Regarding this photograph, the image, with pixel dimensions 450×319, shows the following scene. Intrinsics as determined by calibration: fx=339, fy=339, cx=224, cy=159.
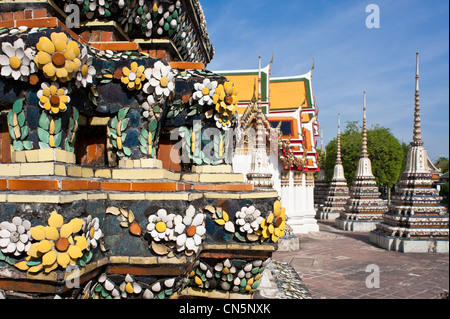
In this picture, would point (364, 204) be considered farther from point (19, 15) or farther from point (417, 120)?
point (19, 15)

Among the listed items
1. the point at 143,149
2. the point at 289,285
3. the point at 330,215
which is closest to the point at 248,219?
the point at 143,149

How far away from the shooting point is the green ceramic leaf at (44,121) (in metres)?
2.13

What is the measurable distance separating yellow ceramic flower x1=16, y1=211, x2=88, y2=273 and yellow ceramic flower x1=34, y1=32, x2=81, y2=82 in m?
0.84

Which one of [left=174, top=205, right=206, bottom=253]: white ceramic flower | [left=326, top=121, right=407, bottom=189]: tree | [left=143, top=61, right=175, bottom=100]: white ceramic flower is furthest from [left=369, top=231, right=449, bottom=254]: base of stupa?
[left=326, top=121, right=407, bottom=189]: tree

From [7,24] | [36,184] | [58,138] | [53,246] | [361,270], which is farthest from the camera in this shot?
[361,270]

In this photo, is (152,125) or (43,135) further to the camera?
(152,125)

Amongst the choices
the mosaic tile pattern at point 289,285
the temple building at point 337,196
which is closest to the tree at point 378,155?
the temple building at point 337,196

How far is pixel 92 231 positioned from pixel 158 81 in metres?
1.19

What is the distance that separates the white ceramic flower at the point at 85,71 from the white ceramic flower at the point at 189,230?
3.61 ft

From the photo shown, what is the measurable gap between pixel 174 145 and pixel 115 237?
1.14 m

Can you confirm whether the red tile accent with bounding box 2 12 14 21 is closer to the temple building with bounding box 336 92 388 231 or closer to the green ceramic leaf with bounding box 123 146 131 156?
the green ceramic leaf with bounding box 123 146 131 156

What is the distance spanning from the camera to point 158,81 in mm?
2588
